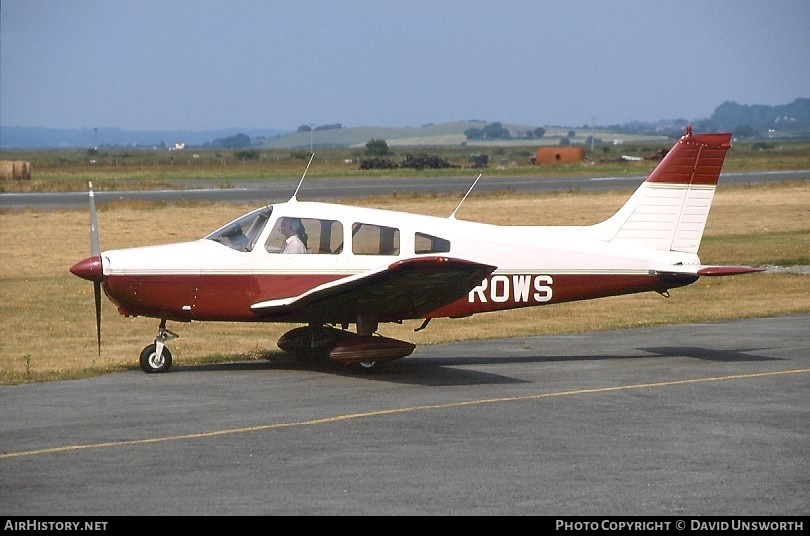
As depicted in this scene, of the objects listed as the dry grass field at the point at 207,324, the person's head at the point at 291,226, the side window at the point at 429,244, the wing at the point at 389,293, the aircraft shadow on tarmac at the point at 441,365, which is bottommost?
the dry grass field at the point at 207,324

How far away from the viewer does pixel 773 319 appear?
1841 centimetres

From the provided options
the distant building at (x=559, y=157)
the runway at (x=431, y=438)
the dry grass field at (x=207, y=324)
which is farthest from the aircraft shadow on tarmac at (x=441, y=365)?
the distant building at (x=559, y=157)

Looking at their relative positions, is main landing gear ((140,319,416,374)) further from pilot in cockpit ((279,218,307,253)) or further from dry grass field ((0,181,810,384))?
pilot in cockpit ((279,218,307,253))

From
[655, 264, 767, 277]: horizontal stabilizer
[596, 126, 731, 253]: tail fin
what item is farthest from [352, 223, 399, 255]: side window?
[655, 264, 767, 277]: horizontal stabilizer

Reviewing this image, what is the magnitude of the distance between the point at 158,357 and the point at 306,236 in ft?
7.40

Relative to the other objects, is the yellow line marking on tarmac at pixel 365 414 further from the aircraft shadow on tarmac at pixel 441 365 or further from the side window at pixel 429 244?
the side window at pixel 429 244

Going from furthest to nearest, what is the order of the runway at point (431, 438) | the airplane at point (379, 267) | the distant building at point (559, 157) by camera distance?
the distant building at point (559, 157)
the airplane at point (379, 267)
the runway at point (431, 438)

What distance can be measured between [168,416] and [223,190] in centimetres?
4713

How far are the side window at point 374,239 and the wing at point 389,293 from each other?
0.63m

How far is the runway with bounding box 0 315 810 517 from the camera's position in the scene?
8109 mm

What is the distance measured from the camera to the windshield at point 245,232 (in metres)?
13.7

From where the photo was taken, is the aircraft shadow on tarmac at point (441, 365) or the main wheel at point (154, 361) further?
the main wheel at point (154, 361)

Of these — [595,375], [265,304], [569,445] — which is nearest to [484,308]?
[595,375]

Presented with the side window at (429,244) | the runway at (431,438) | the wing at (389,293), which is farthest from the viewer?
the side window at (429,244)
